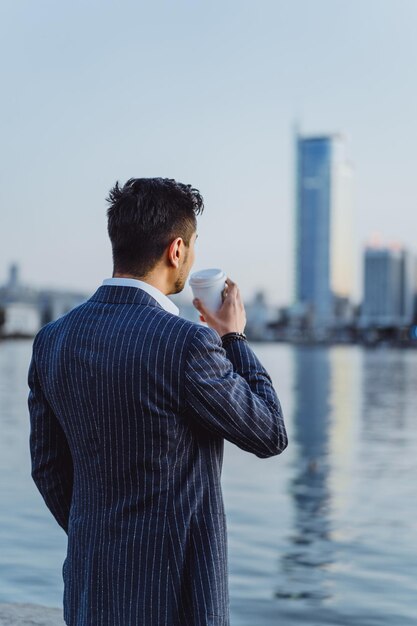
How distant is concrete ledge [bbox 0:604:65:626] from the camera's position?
15.5 ft

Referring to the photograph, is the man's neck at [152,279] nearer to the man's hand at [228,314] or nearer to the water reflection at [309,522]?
the man's hand at [228,314]

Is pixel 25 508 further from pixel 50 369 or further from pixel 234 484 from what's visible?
pixel 50 369

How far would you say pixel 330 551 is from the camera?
1018cm

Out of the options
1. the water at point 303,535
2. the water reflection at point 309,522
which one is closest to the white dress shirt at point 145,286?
the water at point 303,535

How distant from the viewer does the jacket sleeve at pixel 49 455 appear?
8.88ft

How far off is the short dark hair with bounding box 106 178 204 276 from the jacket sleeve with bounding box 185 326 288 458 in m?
0.27

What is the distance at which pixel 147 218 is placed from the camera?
2.49 metres

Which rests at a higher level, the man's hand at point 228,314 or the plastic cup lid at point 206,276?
the plastic cup lid at point 206,276

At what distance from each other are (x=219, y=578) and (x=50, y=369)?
2.20ft

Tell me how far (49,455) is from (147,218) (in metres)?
0.72

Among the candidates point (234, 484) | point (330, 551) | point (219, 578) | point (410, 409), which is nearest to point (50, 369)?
point (219, 578)

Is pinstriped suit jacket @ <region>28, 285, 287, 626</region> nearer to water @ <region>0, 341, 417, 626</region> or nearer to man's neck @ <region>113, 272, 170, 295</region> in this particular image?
man's neck @ <region>113, 272, 170, 295</region>

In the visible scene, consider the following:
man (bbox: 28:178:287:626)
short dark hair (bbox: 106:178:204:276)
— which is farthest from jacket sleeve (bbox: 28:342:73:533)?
short dark hair (bbox: 106:178:204:276)

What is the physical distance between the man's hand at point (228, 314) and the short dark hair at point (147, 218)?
0.70 feet
